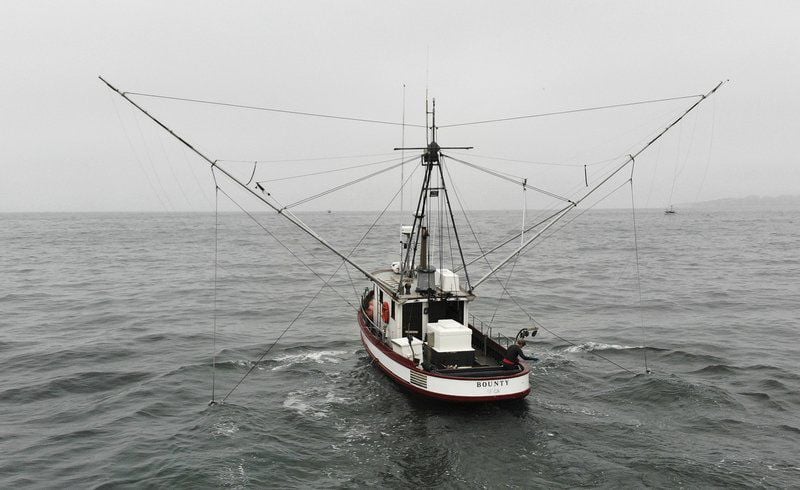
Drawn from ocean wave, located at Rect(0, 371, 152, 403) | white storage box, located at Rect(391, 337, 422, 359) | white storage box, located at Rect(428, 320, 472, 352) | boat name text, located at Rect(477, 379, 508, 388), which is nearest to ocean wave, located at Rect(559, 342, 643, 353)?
white storage box, located at Rect(428, 320, 472, 352)

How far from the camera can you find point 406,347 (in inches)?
907

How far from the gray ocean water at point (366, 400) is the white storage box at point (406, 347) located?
197 cm

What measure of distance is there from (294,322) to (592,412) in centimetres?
2411

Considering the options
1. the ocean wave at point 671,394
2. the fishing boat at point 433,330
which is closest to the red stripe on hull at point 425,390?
the fishing boat at point 433,330

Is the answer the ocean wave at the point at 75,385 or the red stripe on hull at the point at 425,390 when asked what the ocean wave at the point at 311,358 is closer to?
the red stripe on hull at the point at 425,390

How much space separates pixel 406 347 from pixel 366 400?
2.97 meters

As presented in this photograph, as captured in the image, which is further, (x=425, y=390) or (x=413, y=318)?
(x=413, y=318)

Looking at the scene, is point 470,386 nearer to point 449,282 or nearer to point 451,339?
point 451,339

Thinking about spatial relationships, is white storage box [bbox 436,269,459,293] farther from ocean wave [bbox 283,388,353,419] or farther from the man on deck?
ocean wave [bbox 283,388,353,419]

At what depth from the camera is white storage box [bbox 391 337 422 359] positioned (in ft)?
75.4

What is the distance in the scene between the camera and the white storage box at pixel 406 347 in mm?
22984

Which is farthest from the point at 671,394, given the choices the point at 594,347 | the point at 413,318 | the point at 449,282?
the point at 413,318

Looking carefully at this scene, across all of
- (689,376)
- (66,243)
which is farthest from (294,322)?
(66,243)

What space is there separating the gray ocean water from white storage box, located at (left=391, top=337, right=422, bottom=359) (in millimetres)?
1968
